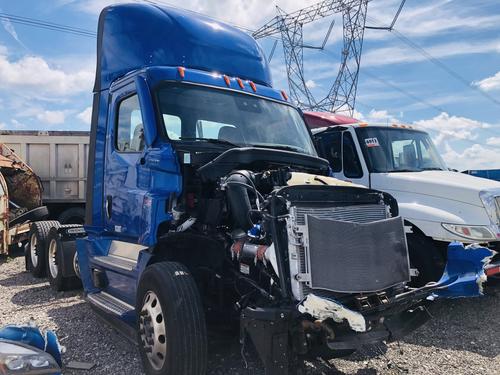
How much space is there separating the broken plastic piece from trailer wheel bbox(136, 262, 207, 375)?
95cm

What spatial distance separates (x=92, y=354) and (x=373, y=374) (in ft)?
8.89

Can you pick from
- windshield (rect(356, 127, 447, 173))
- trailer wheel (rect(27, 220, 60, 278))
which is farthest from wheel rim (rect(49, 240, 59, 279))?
windshield (rect(356, 127, 447, 173))

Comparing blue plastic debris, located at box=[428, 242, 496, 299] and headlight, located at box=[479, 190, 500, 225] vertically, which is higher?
headlight, located at box=[479, 190, 500, 225]

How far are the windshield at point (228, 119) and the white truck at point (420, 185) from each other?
1201 millimetres

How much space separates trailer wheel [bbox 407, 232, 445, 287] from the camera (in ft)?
18.9

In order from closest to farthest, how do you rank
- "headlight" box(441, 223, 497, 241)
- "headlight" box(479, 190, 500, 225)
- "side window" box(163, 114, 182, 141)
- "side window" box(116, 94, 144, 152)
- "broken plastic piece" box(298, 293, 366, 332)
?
"broken plastic piece" box(298, 293, 366, 332) → "side window" box(163, 114, 182, 141) → "side window" box(116, 94, 144, 152) → "headlight" box(441, 223, 497, 241) → "headlight" box(479, 190, 500, 225)

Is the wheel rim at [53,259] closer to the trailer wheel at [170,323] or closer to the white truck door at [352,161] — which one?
the trailer wheel at [170,323]

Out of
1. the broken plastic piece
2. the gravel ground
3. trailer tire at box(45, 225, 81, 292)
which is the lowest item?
the gravel ground

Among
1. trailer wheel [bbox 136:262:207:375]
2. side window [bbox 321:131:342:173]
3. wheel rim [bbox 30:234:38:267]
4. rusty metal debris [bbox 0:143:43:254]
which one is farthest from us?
rusty metal debris [bbox 0:143:43:254]

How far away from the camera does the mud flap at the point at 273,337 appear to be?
124 inches

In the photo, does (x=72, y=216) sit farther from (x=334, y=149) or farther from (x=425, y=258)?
(x=425, y=258)

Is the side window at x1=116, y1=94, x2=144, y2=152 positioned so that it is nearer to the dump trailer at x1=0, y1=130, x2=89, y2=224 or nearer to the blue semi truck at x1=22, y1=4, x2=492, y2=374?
the blue semi truck at x1=22, y1=4, x2=492, y2=374

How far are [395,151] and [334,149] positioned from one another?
926 millimetres

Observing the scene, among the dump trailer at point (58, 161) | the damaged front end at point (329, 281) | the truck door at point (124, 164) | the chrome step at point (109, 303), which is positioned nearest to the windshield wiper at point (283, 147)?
the truck door at point (124, 164)
